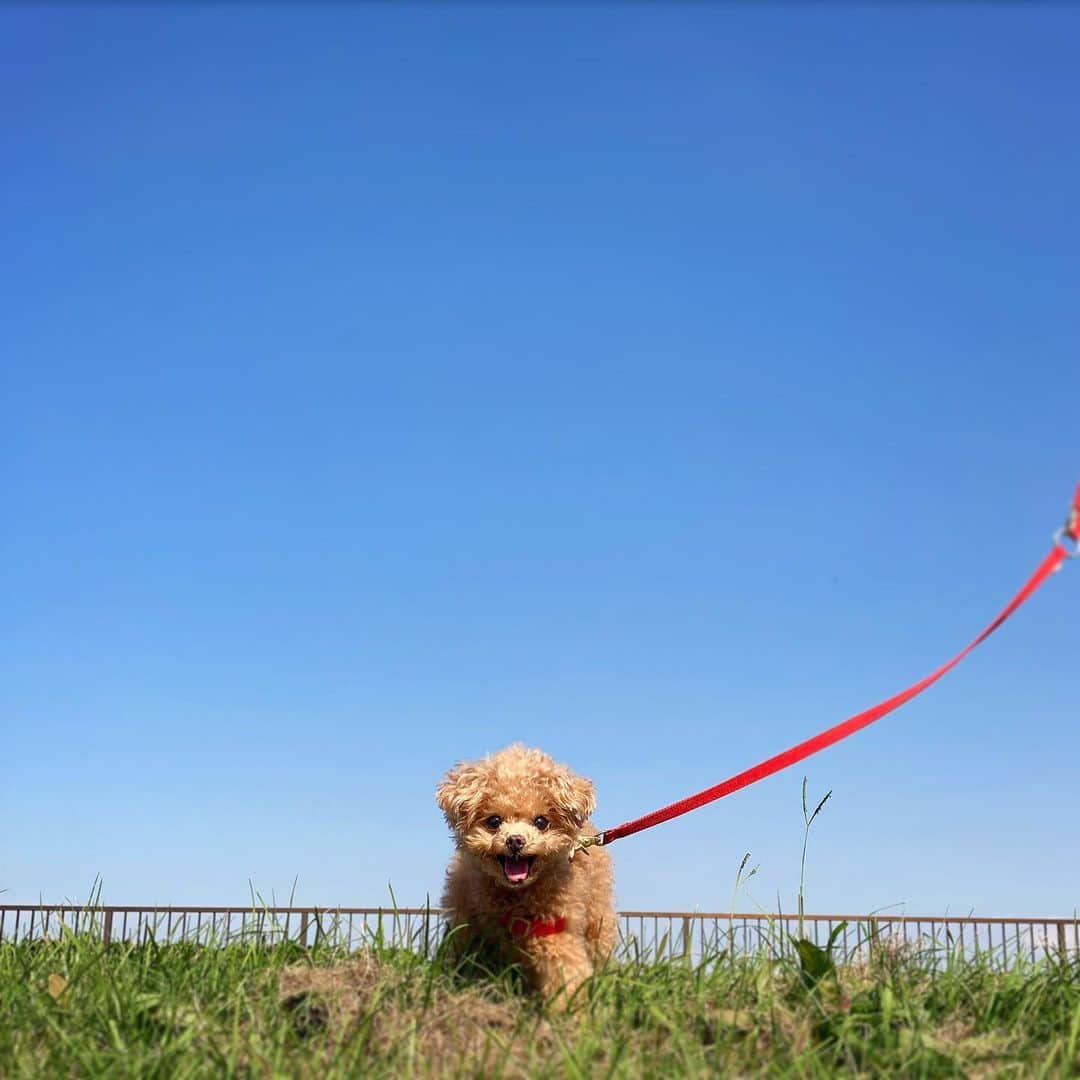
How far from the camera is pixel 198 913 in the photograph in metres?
7.68

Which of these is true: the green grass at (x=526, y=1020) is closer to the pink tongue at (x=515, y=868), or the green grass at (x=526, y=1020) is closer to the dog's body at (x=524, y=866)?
the dog's body at (x=524, y=866)

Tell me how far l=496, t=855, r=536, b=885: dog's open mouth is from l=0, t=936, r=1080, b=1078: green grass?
497mm

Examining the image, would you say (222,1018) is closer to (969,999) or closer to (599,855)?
(599,855)

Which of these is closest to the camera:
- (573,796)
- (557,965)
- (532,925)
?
(557,965)

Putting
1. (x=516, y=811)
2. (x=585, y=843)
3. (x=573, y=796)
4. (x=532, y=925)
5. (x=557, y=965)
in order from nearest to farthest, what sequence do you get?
(x=557, y=965) < (x=532, y=925) < (x=516, y=811) < (x=573, y=796) < (x=585, y=843)

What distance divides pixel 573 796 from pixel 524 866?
Result: 485 millimetres

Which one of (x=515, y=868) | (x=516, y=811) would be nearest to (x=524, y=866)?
(x=515, y=868)

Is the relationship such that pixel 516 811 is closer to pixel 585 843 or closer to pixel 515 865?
pixel 515 865

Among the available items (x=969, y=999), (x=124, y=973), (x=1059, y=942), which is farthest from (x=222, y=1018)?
(x=1059, y=942)

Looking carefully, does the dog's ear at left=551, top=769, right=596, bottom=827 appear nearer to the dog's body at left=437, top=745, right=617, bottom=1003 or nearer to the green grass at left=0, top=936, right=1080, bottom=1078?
the dog's body at left=437, top=745, right=617, bottom=1003

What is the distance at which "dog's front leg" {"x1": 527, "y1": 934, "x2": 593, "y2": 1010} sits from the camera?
6.23 m

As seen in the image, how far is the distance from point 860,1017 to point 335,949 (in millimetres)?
2838

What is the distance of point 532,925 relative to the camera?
21.5ft

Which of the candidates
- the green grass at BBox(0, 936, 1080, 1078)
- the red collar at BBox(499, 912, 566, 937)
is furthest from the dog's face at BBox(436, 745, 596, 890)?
the green grass at BBox(0, 936, 1080, 1078)
